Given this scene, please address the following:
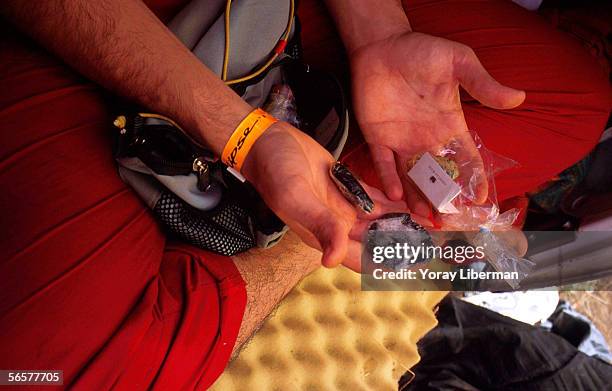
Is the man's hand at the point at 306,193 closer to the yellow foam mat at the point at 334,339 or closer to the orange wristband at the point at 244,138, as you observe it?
the orange wristband at the point at 244,138

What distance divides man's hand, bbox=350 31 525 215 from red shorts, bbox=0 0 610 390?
338 millimetres

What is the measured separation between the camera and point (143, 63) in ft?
2.36

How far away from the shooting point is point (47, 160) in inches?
25.7

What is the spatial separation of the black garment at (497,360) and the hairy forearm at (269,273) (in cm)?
35

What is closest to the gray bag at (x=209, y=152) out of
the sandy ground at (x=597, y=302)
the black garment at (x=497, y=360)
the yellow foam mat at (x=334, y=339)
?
the yellow foam mat at (x=334, y=339)

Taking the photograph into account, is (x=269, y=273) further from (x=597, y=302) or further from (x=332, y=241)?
(x=597, y=302)

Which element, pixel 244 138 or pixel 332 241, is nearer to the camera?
pixel 332 241

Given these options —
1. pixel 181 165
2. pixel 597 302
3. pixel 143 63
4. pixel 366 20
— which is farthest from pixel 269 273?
pixel 597 302

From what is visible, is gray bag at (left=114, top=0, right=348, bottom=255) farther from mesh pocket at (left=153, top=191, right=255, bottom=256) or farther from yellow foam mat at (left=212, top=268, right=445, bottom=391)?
yellow foam mat at (left=212, top=268, right=445, bottom=391)

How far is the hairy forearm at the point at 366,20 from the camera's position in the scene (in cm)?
93

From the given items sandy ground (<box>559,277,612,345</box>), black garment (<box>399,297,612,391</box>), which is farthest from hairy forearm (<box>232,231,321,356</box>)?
sandy ground (<box>559,277,612,345</box>)

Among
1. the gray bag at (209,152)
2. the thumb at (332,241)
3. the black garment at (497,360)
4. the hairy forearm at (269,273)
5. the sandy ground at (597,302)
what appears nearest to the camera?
the thumb at (332,241)

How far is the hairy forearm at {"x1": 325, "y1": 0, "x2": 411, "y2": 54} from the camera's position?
93 cm

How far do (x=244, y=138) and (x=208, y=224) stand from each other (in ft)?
0.44
